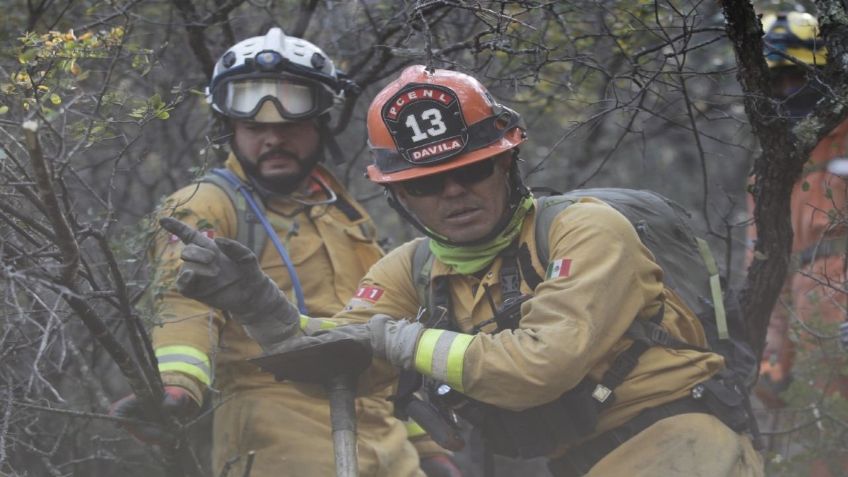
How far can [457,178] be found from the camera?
3689mm

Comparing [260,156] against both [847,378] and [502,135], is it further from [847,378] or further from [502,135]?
[847,378]

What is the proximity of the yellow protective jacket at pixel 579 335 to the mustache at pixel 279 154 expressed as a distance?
5.14ft

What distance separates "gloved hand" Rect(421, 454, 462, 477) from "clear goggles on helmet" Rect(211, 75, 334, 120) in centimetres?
168

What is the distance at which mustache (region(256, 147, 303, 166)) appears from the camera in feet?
16.1

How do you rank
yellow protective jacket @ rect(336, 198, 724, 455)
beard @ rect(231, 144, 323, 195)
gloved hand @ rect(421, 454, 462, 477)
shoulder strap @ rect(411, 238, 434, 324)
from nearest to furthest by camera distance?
yellow protective jacket @ rect(336, 198, 724, 455) → shoulder strap @ rect(411, 238, 434, 324) → gloved hand @ rect(421, 454, 462, 477) → beard @ rect(231, 144, 323, 195)

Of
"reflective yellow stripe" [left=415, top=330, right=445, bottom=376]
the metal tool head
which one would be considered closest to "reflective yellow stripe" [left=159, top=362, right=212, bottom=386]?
the metal tool head

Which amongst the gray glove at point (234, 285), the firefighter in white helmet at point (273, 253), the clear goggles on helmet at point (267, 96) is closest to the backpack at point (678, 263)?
the gray glove at point (234, 285)

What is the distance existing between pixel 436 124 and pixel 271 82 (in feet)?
5.00

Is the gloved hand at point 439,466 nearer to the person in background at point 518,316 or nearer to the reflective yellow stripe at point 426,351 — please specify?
the person in background at point 518,316

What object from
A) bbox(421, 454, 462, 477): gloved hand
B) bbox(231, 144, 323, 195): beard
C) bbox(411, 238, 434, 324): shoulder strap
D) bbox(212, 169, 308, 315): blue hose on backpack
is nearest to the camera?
bbox(411, 238, 434, 324): shoulder strap

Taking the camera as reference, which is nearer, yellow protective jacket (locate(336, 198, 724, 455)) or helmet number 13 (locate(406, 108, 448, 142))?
yellow protective jacket (locate(336, 198, 724, 455))

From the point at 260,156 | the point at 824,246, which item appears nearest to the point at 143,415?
the point at 260,156

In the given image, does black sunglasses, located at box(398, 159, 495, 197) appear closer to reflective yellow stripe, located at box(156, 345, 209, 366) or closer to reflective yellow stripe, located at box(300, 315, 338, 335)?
reflective yellow stripe, located at box(300, 315, 338, 335)

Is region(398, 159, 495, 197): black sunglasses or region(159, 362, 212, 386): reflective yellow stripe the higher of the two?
region(398, 159, 495, 197): black sunglasses
